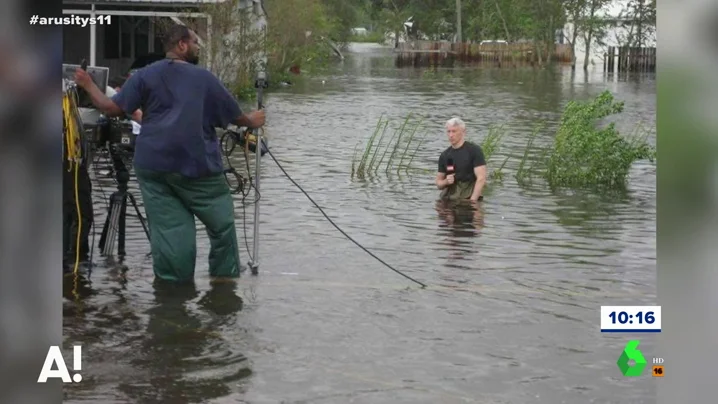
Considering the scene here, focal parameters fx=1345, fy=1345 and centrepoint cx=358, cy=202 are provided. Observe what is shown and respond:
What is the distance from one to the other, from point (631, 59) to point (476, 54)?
41.7ft

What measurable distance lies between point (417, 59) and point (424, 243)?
65998 mm

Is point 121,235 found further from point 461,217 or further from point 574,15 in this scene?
point 574,15

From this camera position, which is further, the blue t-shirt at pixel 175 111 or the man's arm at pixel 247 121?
the man's arm at pixel 247 121

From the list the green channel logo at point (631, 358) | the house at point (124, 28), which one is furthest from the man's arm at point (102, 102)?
the house at point (124, 28)

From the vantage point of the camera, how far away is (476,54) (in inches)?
3103

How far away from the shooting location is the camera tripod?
9.52 meters

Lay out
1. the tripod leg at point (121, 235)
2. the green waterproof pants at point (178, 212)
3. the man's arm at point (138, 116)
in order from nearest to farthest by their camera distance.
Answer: the green waterproof pants at point (178, 212) < the man's arm at point (138, 116) < the tripod leg at point (121, 235)

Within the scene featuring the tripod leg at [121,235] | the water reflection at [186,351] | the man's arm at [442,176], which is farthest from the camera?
the man's arm at [442,176]

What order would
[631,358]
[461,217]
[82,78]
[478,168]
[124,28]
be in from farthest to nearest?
[124,28]
[478,168]
[461,217]
[82,78]
[631,358]

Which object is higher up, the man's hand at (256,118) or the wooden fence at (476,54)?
the wooden fence at (476,54)

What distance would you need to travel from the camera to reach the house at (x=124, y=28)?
1139 inches

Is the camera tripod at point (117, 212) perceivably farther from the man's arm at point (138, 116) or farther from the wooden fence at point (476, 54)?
the wooden fence at point (476, 54)

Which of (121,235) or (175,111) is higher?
(175,111)

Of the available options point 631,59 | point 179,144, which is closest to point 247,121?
point 179,144
